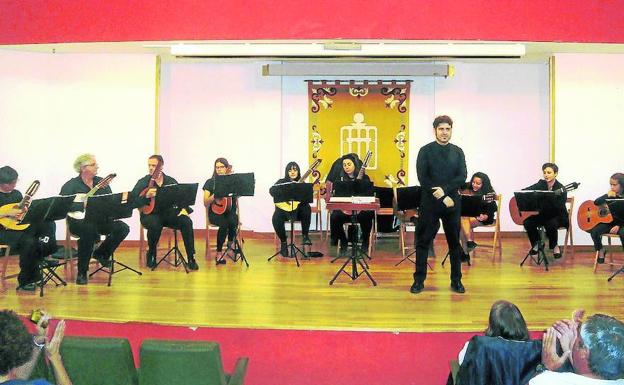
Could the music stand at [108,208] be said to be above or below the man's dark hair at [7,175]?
below

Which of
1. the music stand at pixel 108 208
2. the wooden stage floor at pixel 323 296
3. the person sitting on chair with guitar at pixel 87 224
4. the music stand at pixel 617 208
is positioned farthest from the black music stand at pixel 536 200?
the person sitting on chair with guitar at pixel 87 224

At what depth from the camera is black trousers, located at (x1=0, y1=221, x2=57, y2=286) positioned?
6.20m

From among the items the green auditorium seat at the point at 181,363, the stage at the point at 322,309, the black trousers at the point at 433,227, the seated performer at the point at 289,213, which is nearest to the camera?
the green auditorium seat at the point at 181,363

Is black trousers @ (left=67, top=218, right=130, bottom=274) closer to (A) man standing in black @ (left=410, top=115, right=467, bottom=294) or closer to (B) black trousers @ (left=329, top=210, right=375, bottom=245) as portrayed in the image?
(B) black trousers @ (left=329, top=210, right=375, bottom=245)

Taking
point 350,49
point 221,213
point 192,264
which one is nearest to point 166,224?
point 192,264

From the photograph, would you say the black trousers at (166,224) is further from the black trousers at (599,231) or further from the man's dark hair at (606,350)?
the man's dark hair at (606,350)

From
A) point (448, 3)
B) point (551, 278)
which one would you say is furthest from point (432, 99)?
point (551, 278)

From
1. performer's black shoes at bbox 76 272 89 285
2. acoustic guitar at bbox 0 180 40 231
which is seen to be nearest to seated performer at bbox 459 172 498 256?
performer's black shoes at bbox 76 272 89 285

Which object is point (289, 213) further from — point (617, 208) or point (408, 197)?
point (617, 208)

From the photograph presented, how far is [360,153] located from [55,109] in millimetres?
4198

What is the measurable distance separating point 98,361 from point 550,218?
5.78 metres

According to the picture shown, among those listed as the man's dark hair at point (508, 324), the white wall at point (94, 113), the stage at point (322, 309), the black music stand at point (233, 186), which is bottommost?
the stage at point (322, 309)

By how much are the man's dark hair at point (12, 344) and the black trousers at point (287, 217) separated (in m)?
5.36

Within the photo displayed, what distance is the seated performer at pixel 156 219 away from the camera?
24.0 ft
